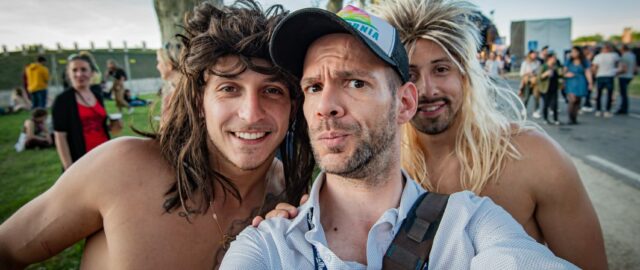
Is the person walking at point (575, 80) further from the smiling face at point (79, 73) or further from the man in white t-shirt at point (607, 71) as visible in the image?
the smiling face at point (79, 73)

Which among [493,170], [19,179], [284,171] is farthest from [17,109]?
[493,170]

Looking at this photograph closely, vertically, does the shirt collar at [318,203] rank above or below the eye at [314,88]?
below

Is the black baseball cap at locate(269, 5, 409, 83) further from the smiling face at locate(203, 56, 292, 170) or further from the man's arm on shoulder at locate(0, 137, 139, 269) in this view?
the man's arm on shoulder at locate(0, 137, 139, 269)

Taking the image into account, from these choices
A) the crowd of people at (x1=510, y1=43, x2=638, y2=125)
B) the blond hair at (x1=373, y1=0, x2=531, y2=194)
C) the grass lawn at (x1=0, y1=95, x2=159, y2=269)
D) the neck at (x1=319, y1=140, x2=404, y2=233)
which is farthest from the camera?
the crowd of people at (x1=510, y1=43, x2=638, y2=125)

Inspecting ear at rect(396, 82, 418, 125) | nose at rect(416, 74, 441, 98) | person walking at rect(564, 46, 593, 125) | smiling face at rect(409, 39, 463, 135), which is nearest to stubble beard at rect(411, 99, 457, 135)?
smiling face at rect(409, 39, 463, 135)

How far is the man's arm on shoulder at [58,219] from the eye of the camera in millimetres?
1912

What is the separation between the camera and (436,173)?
2562 millimetres

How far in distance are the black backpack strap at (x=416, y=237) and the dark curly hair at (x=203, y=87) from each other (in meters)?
0.90

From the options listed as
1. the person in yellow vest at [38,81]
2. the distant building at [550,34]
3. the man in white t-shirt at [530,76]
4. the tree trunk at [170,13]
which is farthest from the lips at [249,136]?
the distant building at [550,34]

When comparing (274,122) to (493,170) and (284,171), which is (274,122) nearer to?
(284,171)

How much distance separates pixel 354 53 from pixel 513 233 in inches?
41.9

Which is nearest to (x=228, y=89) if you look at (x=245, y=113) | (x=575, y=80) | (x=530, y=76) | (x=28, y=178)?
(x=245, y=113)

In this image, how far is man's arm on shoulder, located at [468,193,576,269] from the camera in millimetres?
1354

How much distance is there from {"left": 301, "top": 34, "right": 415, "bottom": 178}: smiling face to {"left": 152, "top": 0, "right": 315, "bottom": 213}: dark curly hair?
1.17 feet
